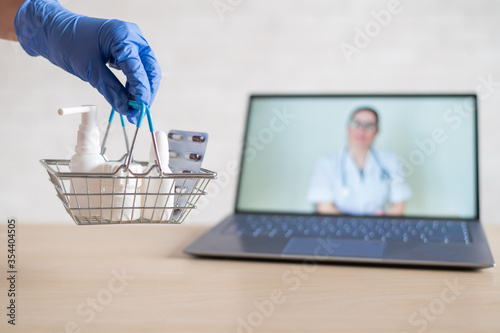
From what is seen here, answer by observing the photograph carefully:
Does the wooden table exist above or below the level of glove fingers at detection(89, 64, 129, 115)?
below

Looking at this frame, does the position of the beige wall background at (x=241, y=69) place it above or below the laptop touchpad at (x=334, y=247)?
above

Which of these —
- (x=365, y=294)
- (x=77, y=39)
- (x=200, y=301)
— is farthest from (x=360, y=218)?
(x=77, y=39)

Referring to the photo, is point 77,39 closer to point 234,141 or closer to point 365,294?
point 365,294

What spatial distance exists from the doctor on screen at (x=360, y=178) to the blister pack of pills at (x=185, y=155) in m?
0.54

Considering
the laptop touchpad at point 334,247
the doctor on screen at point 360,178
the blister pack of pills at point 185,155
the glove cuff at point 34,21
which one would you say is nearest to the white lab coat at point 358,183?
the doctor on screen at point 360,178

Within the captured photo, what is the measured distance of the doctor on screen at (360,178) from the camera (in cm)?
117

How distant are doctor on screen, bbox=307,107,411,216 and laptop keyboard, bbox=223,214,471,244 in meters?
0.04

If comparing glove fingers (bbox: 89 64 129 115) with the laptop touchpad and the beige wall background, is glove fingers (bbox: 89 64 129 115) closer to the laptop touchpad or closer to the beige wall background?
the laptop touchpad

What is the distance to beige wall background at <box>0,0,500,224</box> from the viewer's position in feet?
5.60

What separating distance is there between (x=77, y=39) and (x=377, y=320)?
55cm

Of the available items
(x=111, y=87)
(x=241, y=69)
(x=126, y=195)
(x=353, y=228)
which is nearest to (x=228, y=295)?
(x=126, y=195)

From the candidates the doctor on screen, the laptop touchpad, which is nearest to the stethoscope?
the doctor on screen

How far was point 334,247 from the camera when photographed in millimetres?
922

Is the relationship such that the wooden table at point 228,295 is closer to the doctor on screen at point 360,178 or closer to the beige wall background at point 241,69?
the doctor on screen at point 360,178
